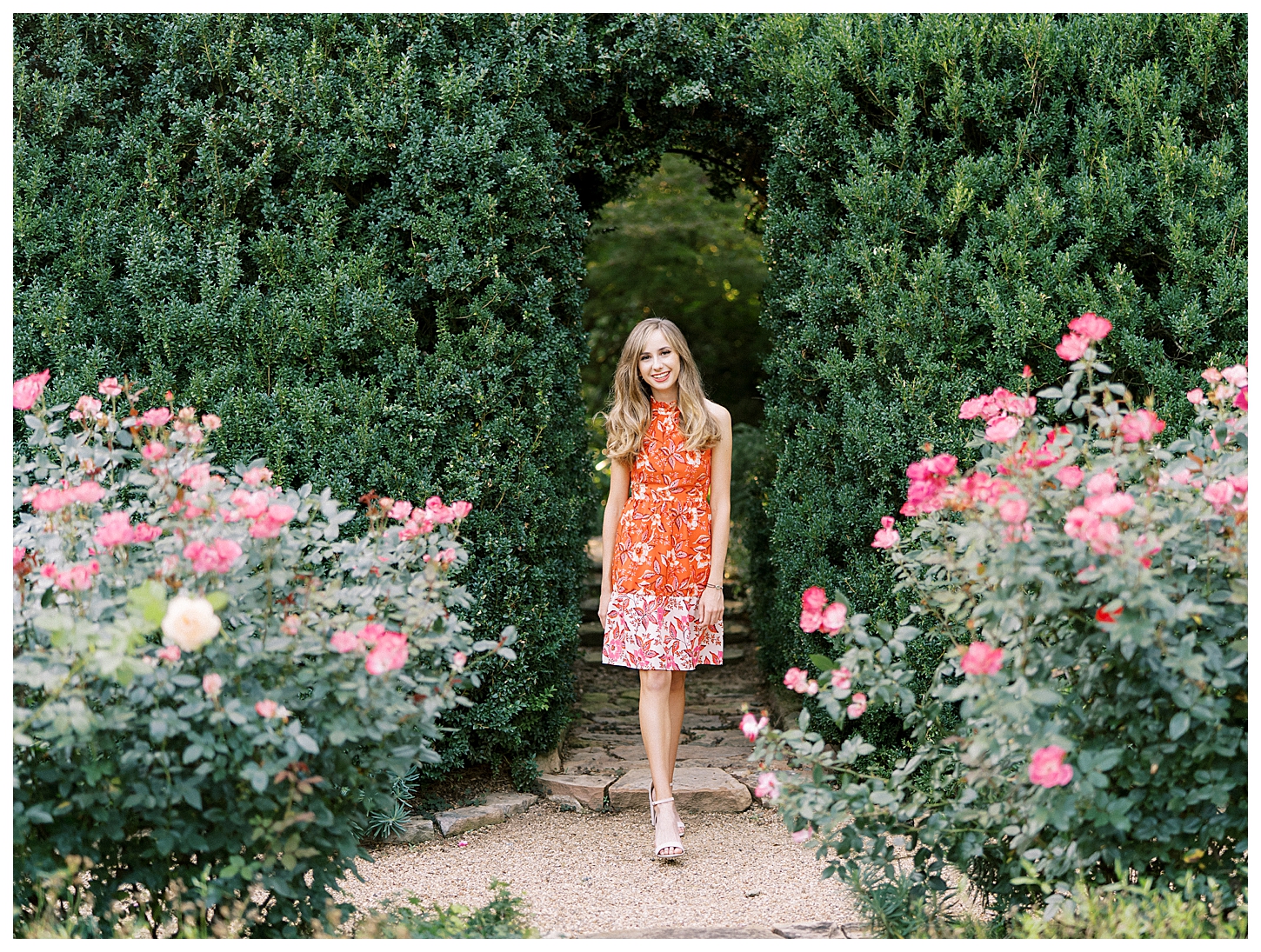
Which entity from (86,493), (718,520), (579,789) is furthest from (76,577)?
(579,789)

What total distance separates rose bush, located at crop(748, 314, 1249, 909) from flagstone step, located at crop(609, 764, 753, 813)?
1.64m

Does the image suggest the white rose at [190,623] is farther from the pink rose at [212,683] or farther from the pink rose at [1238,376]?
the pink rose at [1238,376]

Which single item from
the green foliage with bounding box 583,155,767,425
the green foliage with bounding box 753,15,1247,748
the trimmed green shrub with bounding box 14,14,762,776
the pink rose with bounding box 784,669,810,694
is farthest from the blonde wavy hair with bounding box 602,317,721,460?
the green foliage with bounding box 583,155,767,425

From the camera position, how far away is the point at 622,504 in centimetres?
388

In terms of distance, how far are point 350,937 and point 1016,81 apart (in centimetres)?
381

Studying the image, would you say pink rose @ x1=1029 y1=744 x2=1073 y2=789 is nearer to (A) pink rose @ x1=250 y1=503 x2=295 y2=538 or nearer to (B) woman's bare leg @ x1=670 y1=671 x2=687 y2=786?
(A) pink rose @ x1=250 y1=503 x2=295 y2=538

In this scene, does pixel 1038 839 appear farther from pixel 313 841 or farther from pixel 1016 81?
pixel 1016 81

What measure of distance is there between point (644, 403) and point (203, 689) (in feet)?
6.98

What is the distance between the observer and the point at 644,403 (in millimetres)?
3793

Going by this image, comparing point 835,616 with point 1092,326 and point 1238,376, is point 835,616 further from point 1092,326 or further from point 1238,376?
point 1238,376

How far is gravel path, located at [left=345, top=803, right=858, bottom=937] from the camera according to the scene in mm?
3094

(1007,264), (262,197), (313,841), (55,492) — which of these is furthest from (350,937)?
(1007,264)

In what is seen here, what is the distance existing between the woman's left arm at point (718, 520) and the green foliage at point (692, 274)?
155 inches

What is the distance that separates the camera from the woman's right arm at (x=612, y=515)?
3811 mm
